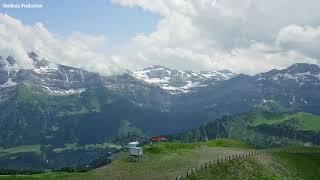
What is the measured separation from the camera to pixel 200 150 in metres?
163

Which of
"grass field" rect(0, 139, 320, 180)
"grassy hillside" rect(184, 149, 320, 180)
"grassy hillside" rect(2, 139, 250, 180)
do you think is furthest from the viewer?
"grassy hillside" rect(184, 149, 320, 180)

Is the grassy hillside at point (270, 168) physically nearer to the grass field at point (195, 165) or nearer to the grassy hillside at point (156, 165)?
the grass field at point (195, 165)

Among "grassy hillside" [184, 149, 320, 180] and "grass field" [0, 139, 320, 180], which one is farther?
"grassy hillside" [184, 149, 320, 180]

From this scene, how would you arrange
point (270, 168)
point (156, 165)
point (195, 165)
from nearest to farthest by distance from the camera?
1. point (156, 165)
2. point (195, 165)
3. point (270, 168)

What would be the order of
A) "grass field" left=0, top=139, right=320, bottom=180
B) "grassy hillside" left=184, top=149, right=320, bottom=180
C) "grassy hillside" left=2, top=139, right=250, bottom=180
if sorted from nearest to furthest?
"grassy hillside" left=2, top=139, right=250, bottom=180 → "grass field" left=0, top=139, right=320, bottom=180 → "grassy hillside" left=184, top=149, right=320, bottom=180

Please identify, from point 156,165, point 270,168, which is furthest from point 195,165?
point 270,168

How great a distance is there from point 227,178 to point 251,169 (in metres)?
13.6

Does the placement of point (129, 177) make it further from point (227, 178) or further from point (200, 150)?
point (200, 150)

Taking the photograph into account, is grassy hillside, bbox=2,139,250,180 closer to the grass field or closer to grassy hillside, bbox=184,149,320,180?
the grass field

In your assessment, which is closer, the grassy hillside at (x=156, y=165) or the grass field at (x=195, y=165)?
the grassy hillside at (x=156, y=165)

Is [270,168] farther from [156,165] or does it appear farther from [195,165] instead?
[156,165]

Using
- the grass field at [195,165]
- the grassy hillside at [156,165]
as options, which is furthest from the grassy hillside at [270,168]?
the grassy hillside at [156,165]

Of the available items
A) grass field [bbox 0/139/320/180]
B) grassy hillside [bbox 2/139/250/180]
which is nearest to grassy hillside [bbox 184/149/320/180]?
grass field [bbox 0/139/320/180]

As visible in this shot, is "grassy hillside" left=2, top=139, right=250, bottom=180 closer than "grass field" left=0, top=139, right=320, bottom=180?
Yes
